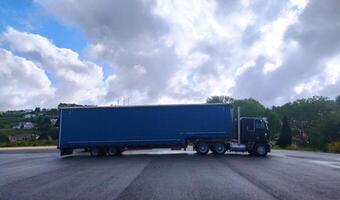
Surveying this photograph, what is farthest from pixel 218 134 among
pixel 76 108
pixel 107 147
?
pixel 76 108

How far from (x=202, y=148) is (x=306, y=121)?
237 feet

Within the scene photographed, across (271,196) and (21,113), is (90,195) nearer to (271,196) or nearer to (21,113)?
(271,196)

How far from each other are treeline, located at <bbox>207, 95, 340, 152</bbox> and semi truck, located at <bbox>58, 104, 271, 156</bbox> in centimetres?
3002

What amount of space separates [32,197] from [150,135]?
18731 millimetres

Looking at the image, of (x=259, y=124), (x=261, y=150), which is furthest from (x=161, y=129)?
(x=261, y=150)

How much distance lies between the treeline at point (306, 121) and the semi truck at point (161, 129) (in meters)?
30.0

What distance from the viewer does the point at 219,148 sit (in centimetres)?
2864

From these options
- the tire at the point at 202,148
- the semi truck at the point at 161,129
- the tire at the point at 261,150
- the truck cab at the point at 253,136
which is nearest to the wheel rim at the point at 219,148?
the semi truck at the point at 161,129

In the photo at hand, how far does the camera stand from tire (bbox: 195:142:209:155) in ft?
93.2

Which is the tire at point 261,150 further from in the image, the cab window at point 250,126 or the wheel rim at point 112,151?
the wheel rim at point 112,151

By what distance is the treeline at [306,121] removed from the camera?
72.1 meters

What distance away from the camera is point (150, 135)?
94.9ft

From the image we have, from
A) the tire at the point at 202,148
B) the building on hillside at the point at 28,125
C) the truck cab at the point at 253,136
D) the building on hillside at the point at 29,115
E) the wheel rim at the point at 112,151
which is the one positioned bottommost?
the wheel rim at the point at 112,151

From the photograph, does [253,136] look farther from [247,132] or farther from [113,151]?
[113,151]
